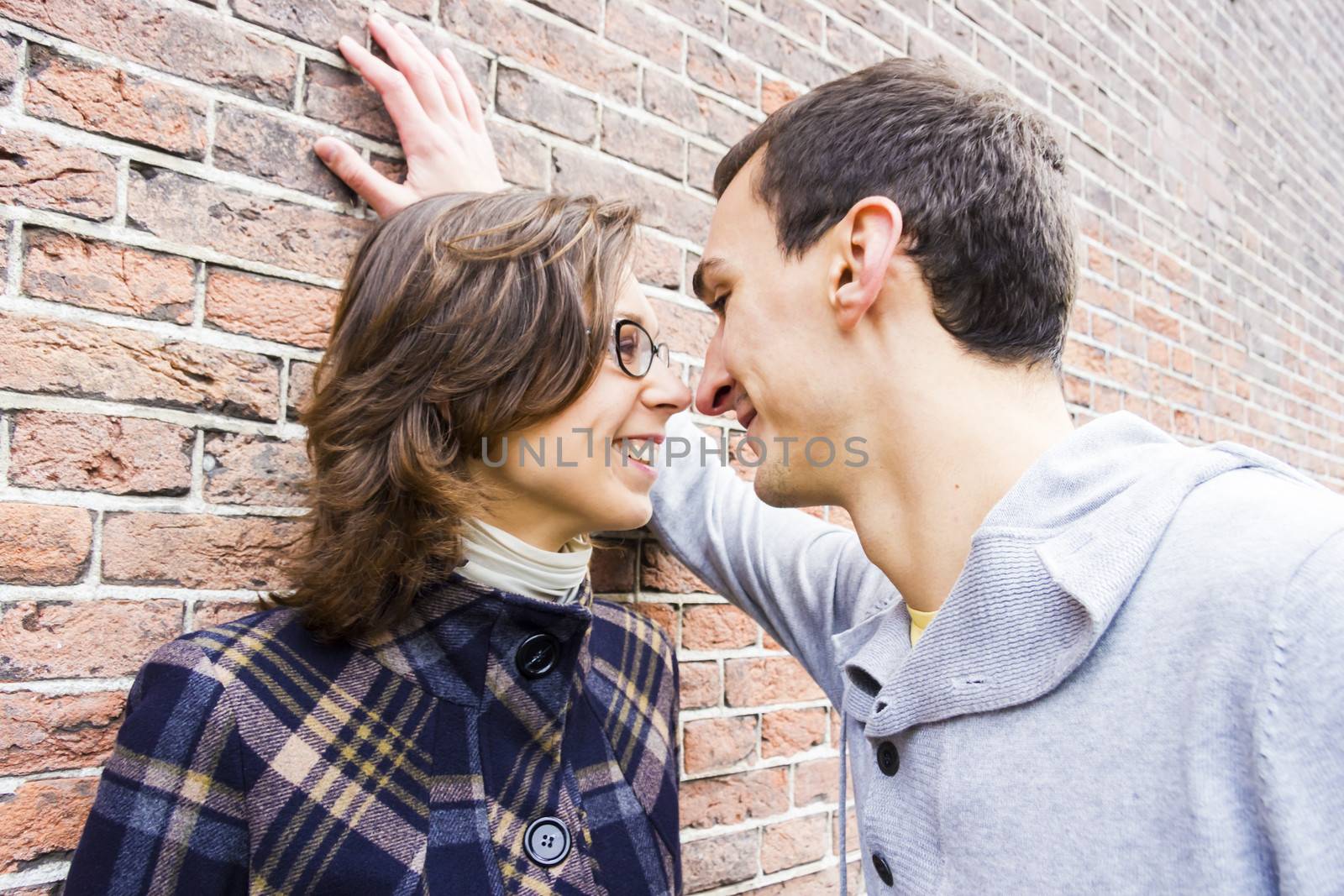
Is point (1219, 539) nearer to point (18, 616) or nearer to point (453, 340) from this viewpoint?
point (453, 340)

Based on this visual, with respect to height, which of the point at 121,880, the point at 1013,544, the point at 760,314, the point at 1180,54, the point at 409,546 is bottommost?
the point at 121,880

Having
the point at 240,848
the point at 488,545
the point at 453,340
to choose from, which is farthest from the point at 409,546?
the point at 240,848

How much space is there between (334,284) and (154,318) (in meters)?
0.29

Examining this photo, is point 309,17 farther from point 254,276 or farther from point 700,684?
point 700,684

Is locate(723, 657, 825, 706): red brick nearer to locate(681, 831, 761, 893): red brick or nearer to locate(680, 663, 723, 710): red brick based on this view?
locate(680, 663, 723, 710): red brick

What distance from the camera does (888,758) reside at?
1.31 meters

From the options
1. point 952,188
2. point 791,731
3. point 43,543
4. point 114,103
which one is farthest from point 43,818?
point 952,188

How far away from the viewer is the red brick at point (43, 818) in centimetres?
123

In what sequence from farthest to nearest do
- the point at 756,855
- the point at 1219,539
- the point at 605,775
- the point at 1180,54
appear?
the point at 1180,54, the point at 756,855, the point at 605,775, the point at 1219,539

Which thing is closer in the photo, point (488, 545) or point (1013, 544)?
point (1013, 544)

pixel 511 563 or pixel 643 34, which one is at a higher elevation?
pixel 643 34

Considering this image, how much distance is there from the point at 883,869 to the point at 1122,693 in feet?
1.45

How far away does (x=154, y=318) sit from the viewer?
1381 mm

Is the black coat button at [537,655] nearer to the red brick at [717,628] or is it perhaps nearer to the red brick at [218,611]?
the red brick at [218,611]
